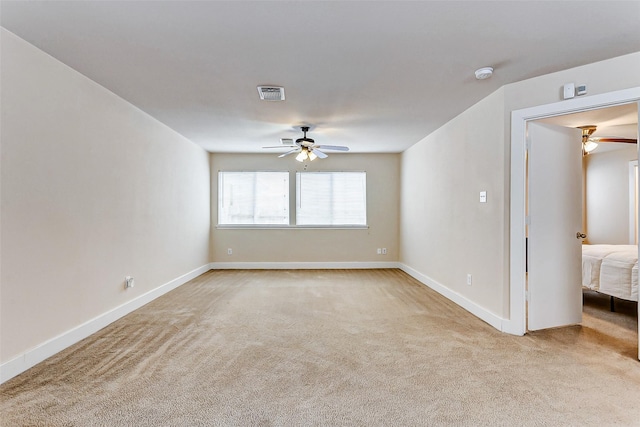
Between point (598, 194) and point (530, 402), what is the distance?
595 centimetres

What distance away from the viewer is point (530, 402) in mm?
2012

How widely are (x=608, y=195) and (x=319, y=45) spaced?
6.46 metres

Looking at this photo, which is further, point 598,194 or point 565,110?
point 598,194

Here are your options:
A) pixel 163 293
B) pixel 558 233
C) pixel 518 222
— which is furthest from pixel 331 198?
pixel 558 233

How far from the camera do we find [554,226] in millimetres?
3246

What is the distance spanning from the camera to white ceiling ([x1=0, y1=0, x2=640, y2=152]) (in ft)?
6.48

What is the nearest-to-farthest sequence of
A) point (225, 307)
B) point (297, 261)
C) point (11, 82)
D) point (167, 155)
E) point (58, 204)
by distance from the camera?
point (11, 82) < point (58, 204) < point (225, 307) < point (167, 155) < point (297, 261)

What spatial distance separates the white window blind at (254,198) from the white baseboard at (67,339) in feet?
8.38

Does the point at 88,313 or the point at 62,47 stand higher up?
the point at 62,47

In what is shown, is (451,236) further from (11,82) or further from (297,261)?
(11,82)

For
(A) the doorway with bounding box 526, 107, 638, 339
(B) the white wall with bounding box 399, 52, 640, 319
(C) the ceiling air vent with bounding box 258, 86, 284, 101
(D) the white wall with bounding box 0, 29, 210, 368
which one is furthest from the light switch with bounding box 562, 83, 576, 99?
(D) the white wall with bounding box 0, 29, 210, 368

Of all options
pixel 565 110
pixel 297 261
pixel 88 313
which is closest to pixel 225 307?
pixel 88 313

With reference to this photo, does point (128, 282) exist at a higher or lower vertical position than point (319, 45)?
lower

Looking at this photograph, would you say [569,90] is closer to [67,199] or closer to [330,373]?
[330,373]
